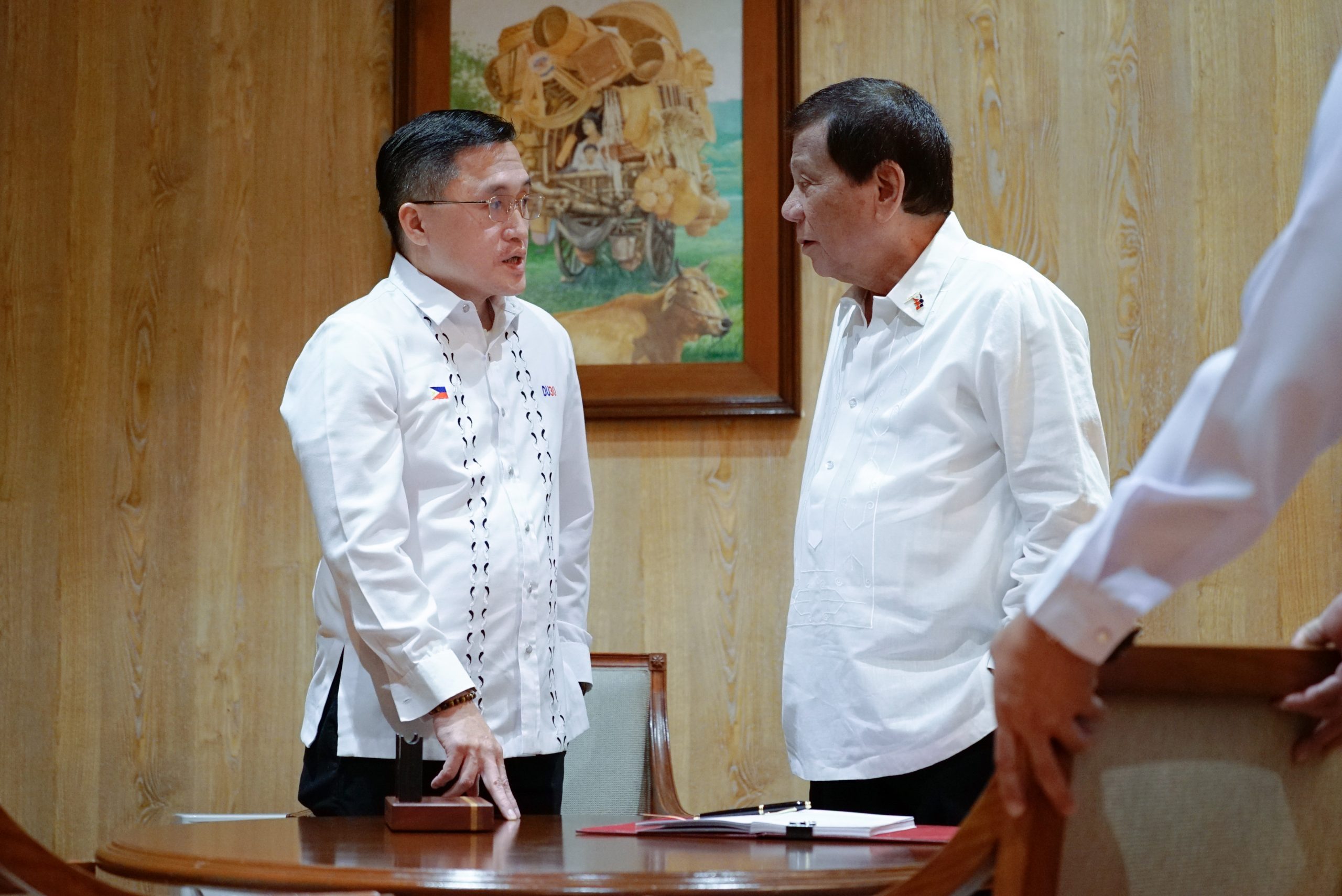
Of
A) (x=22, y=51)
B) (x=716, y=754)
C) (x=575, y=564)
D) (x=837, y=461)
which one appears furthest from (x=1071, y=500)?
(x=22, y=51)

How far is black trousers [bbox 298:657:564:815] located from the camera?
2158 millimetres

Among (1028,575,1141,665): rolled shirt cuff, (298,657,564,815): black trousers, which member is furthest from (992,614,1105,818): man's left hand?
(298,657,564,815): black trousers

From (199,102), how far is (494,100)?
2.65 ft

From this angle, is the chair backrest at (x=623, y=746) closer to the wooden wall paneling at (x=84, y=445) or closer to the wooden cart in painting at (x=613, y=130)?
the wooden cart in painting at (x=613, y=130)

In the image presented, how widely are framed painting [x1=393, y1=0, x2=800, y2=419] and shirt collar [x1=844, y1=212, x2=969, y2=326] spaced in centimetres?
103

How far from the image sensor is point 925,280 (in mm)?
2221

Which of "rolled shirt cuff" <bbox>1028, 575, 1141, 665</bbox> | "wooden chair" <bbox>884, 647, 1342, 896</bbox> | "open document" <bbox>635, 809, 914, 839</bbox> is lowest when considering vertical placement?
"open document" <bbox>635, 809, 914, 839</bbox>

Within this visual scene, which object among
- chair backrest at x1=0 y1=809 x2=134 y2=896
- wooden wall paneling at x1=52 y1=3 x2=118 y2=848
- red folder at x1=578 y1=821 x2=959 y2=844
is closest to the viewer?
chair backrest at x1=0 y1=809 x2=134 y2=896

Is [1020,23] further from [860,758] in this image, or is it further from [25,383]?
[25,383]

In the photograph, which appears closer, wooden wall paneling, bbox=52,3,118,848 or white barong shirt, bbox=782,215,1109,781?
white barong shirt, bbox=782,215,1109,781

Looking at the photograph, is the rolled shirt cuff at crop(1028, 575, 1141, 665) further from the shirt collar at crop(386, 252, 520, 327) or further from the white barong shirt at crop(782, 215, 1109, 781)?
the shirt collar at crop(386, 252, 520, 327)

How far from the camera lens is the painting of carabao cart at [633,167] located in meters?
3.35

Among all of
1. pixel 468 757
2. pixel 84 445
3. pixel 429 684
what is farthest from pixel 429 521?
pixel 84 445

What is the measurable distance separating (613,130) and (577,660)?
154 cm
